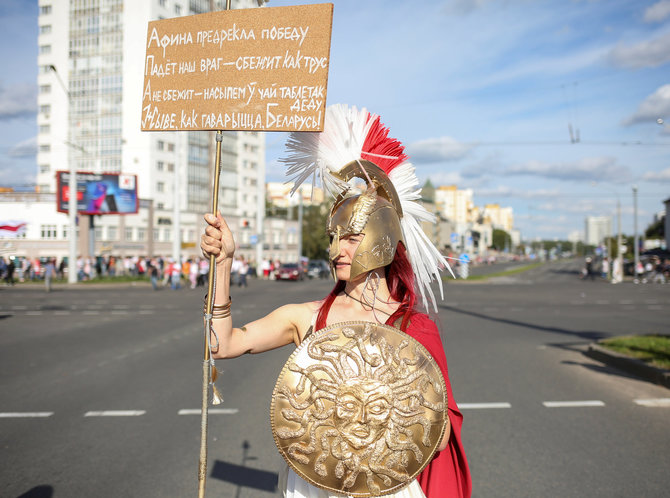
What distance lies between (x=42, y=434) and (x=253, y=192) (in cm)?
7638

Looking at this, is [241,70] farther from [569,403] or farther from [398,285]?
[569,403]

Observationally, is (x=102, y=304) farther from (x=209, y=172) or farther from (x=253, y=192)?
(x=253, y=192)

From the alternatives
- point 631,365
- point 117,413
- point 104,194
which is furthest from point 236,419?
point 104,194

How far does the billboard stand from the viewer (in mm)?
41312

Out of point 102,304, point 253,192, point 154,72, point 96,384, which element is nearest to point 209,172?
point 253,192

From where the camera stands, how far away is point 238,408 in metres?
6.31

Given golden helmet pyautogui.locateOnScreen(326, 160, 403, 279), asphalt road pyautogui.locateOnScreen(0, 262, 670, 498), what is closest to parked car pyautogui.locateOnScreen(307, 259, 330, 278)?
asphalt road pyautogui.locateOnScreen(0, 262, 670, 498)

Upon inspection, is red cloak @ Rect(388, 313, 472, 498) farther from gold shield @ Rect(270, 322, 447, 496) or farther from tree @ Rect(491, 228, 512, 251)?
tree @ Rect(491, 228, 512, 251)

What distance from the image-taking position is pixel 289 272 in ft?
125

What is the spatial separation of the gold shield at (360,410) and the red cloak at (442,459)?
Answer: 167mm

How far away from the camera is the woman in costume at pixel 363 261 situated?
240 centimetres

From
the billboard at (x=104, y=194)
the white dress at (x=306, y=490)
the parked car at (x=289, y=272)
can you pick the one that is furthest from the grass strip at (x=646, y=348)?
the billboard at (x=104, y=194)

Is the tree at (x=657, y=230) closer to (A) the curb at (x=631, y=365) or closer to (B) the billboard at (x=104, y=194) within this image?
(B) the billboard at (x=104, y=194)

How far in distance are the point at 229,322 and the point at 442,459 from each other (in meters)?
1.12
